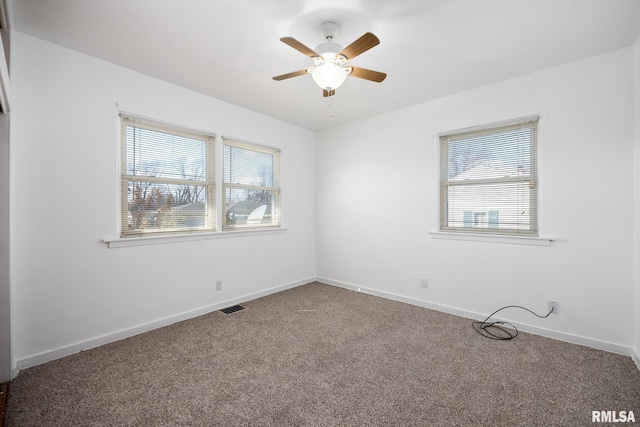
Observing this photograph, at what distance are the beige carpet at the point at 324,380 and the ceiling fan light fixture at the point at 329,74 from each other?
2195mm

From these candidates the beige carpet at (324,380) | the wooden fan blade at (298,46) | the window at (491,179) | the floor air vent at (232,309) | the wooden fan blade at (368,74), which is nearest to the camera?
the beige carpet at (324,380)

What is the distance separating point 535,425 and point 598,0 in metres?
2.65

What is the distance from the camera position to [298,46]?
1931mm

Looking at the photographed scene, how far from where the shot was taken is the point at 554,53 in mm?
2479

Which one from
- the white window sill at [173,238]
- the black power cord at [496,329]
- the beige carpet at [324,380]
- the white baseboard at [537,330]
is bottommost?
the beige carpet at [324,380]

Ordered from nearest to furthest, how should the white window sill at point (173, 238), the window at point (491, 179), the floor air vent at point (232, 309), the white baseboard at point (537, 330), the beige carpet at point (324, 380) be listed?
1. the beige carpet at point (324, 380)
2. the white baseboard at point (537, 330)
3. the white window sill at point (173, 238)
4. the window at point (491, 179)
5. the floor air vent at point (232, 309)

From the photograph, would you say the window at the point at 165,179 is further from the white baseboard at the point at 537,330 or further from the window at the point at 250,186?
the white baseboard at the point at 537,330

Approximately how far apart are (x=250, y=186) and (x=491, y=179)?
9.74 ft

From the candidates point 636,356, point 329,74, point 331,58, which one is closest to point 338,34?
point 331,58

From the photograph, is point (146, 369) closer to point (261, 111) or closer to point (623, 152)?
point (261, 111)

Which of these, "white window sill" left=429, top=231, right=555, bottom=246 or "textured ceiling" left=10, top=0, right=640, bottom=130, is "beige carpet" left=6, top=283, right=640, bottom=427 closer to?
"white window sill" left=429, top=231, right=555, bottom=246

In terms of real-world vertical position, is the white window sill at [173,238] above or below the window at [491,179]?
below

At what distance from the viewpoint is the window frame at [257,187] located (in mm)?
3650

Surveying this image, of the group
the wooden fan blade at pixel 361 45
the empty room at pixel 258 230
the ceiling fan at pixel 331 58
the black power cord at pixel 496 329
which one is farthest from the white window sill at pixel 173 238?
the black power cord at pixel 496 329
